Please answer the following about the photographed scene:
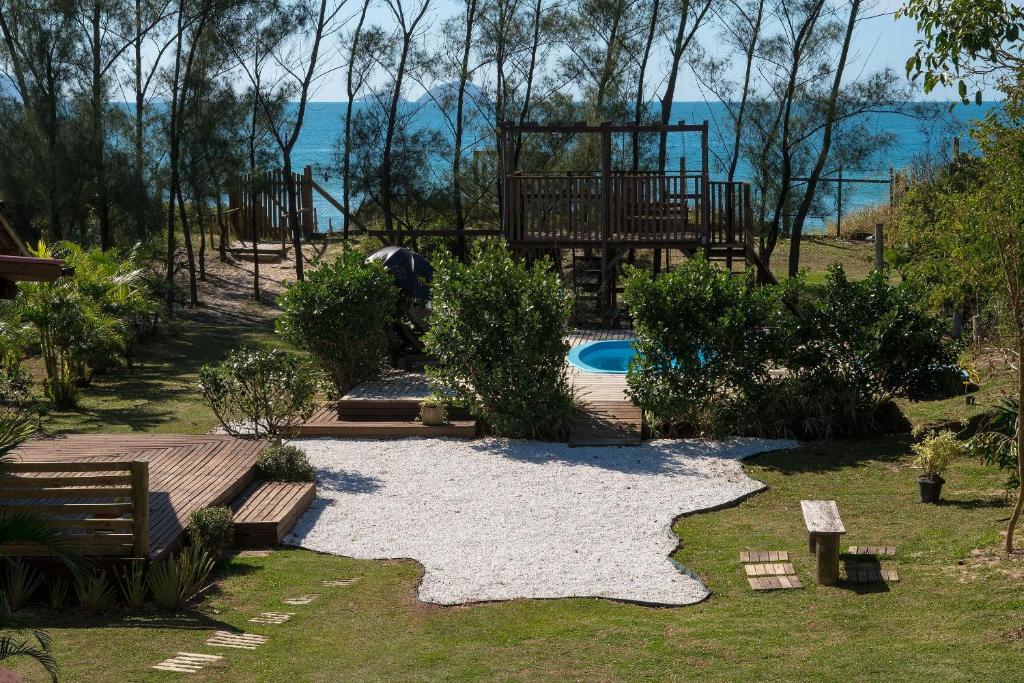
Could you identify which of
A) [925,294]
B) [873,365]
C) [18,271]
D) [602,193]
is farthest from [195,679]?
[602,193]

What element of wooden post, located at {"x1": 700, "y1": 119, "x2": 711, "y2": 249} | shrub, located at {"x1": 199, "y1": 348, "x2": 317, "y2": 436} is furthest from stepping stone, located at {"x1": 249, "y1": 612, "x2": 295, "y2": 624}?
wooden post, located at {"x1": 700, "y1": 119, "x2": 711, "y2": 249}

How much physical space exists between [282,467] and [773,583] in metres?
5.30

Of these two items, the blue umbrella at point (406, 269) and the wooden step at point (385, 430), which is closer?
the wooden step at point (385, 430)

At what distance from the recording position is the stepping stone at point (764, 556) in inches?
366

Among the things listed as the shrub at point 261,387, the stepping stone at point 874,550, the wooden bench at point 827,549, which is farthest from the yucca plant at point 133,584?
the stepping stone at point 874,550

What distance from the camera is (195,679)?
702 cm

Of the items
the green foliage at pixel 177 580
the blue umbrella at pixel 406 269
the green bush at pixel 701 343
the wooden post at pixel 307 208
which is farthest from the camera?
the wooden post at pixel 307 208

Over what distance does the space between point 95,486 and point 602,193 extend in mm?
14098

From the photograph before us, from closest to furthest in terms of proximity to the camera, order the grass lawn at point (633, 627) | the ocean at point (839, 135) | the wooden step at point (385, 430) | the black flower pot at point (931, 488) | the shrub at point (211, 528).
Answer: the grass lawn at point (633, 627), the shrub at point (211, 528), the black flower pot at point (931, 488), the wooden step at point (385, 430), the ocean at point (839, 135)

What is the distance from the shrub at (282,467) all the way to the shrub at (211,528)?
189 centimetres

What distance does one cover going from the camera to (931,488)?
1077 centimetres

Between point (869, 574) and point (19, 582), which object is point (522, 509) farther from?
point (19, 582)

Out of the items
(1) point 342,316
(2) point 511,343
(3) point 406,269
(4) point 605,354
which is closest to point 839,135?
(4) point 605,354

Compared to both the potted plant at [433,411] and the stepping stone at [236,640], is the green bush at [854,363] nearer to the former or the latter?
the potted plant at [433,411]
